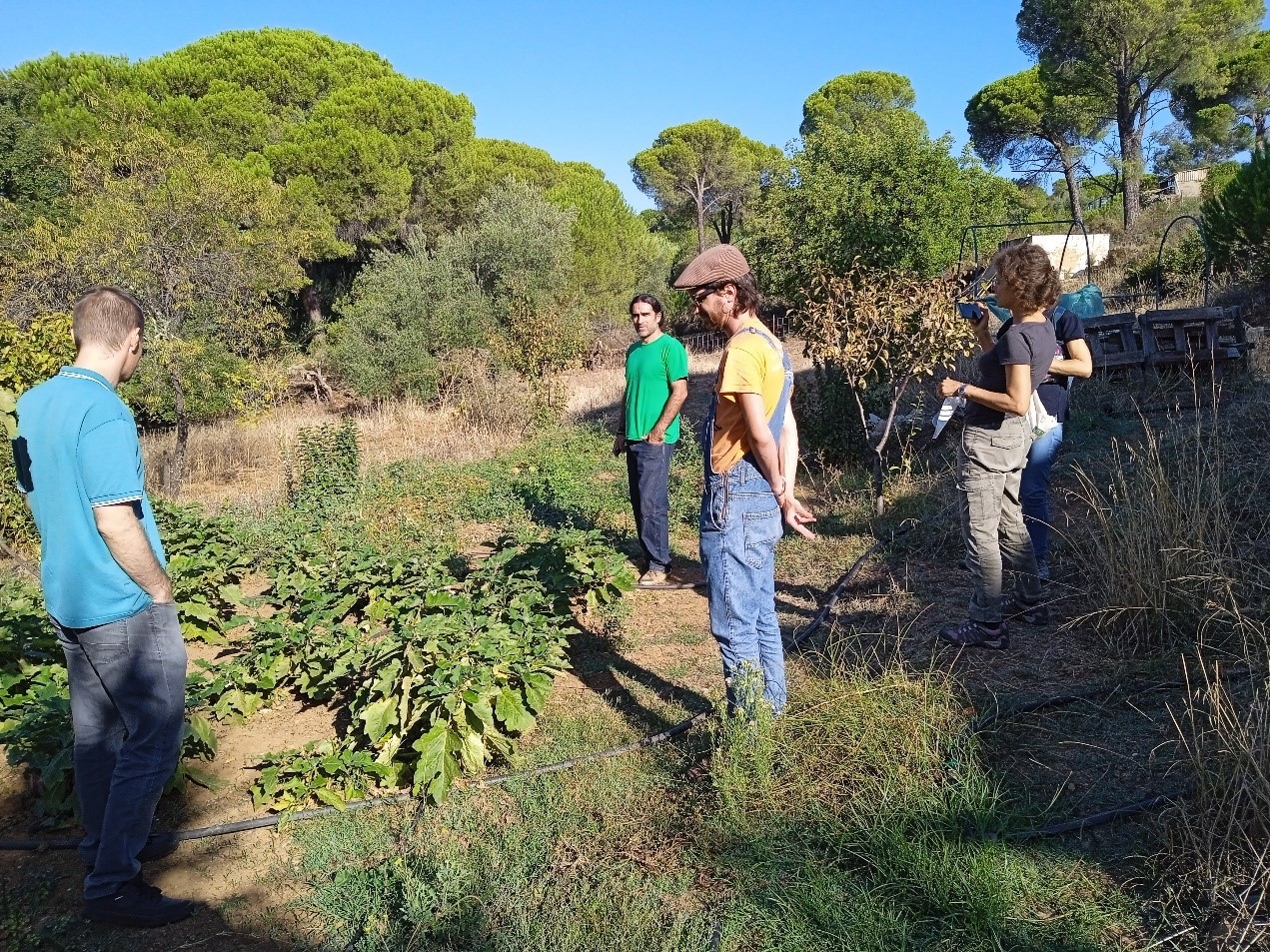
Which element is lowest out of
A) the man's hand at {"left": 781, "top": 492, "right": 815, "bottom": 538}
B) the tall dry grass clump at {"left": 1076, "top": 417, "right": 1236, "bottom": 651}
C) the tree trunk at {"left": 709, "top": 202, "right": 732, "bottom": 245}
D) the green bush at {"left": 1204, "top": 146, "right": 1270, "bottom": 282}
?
Result: the tall dry grass clump at {"left": 1076, "top": 417, "right": 1236, "bottom": 651}

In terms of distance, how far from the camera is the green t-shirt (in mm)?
5270

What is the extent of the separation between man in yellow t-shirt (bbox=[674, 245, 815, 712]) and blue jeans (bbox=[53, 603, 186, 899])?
1773 mm

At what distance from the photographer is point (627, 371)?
549cm

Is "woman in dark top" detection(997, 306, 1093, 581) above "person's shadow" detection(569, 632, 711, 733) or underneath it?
above

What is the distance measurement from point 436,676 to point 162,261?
9.69 m

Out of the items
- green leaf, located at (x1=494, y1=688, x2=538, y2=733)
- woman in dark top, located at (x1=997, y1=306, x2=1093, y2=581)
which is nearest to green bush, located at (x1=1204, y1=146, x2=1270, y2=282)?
woman in dark top, located at (x1=997, y1=306, x2=1093, y2=581)

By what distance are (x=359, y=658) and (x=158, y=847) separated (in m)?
0.96

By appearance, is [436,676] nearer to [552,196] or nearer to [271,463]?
[271,463]

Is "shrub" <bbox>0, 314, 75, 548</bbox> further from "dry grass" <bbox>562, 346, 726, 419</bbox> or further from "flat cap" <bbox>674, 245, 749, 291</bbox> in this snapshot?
"dry grass" <bbox>562, 346, 726, 419</bbox>

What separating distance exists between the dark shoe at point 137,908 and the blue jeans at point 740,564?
195 cm

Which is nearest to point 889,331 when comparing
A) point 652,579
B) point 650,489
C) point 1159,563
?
point 650,489

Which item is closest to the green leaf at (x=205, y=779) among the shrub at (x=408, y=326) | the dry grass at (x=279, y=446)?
the dry grass at (x=279, y=446)

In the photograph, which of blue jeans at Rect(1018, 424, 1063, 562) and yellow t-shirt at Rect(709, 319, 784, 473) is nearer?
yellow t-shirt at Rect(709, 319, 784, 473)

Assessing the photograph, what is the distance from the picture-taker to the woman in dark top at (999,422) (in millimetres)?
3631
